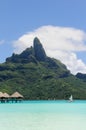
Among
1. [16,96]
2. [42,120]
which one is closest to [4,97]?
[16,96]

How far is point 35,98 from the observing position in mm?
170750

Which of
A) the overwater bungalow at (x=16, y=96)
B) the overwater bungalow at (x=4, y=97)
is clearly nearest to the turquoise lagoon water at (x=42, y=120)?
the overwater bungalow at (x=4, y=97)

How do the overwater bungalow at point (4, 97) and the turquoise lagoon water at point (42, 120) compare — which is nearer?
the turquoise lagoon water at point (42, 120)

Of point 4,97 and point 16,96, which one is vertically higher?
point 16,96

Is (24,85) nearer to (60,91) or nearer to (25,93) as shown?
(25,93)

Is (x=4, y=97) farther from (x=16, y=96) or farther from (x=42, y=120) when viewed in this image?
(x=42, y=120)

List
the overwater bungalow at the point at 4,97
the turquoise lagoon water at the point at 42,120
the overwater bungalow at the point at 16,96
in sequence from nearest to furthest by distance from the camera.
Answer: the turquoise lagoon water at the point at 42,120 < the overwater bungalow at the point at 4,97 < the overwater bungalow at the point at 16,96

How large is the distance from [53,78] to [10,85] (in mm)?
25543

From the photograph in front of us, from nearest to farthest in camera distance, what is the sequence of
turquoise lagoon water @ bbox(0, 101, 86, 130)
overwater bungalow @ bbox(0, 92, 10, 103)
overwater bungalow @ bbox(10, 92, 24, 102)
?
turquoise lagoon water @ bbox(0, 101, 86, 130) → overwater bungalow @ bbox(0, 92, 10, 103) → overwater bungalow @ bbox(10, 92, 24, 102)

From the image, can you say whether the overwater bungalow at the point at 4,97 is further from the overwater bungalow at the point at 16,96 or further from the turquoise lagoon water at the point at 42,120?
the turquoise lagoon water at the point at 42,120

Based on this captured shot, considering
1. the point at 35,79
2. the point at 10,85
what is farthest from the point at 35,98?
the point at 35,79

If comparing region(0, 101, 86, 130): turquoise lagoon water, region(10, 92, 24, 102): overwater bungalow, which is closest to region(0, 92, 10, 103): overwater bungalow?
region(10, 92, 24, 102): overwater bungalow

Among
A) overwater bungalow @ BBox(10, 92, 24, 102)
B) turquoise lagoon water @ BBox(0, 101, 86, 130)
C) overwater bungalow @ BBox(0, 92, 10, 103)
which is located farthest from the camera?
overwater bungalow @ BBox(10, 92, 24, 102)

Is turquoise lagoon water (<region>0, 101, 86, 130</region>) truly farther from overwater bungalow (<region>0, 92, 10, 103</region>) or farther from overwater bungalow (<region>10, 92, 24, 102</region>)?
overwater bungalow (<region>10, 92, 24, 102</region>)
